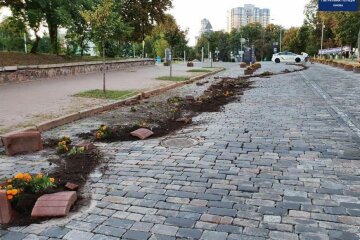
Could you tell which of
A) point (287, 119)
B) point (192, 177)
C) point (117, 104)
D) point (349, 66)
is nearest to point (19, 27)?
point (117, 104)

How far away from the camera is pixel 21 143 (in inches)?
258

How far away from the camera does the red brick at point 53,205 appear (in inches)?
160

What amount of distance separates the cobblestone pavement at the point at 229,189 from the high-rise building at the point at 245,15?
16090 centimetres

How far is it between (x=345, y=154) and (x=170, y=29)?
35932mm

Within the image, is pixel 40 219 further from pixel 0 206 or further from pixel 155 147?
pixel 155 147

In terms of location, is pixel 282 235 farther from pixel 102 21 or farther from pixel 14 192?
pixel 102 21

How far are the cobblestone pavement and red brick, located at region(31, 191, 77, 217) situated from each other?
5.4 inches

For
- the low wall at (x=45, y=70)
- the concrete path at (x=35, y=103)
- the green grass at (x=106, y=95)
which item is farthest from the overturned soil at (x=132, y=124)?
the low wall at (x=45, y=70)

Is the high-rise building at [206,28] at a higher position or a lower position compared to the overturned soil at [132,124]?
higher

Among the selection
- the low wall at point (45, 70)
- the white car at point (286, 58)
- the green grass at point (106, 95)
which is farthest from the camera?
the white car at point (286, 58)

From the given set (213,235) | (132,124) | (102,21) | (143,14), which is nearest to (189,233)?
(213,235)

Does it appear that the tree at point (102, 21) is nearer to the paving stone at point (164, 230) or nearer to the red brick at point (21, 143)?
the red brick at point (21, 143)

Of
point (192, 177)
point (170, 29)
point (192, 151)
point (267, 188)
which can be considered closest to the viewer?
point (267, 188)

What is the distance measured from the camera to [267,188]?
15.6 ft
